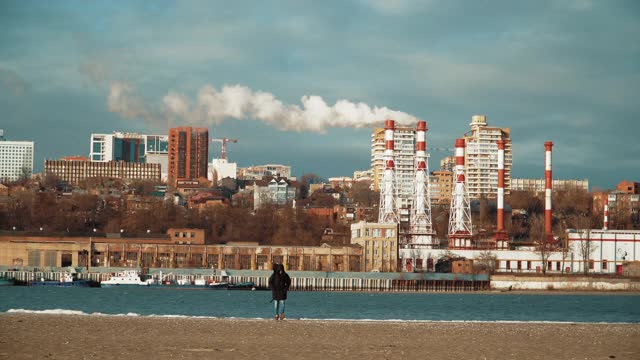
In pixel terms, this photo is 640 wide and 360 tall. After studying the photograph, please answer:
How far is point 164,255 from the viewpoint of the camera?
417 feet

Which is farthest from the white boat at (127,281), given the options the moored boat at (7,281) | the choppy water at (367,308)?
the choppy water at (367,308)

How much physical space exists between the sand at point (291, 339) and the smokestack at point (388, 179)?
91.7 m

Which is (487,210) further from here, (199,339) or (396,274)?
(199,339)

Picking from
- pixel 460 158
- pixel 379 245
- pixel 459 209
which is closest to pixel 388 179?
pixel 460 158

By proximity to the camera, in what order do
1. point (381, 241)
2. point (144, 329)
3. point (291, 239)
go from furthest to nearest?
point (291, 239) < point (381, 241) < point (144, 329)

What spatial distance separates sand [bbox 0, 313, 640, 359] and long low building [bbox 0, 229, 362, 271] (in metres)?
87.3

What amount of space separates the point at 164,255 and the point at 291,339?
98.7 meters

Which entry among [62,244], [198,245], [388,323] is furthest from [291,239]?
[388,323]

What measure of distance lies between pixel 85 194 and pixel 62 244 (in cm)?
6046

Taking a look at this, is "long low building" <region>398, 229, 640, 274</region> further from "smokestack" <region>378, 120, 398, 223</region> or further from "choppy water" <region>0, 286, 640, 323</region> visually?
"choppy water" <region>0, 286, 640, 323</region>

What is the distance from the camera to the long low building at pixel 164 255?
406 feet

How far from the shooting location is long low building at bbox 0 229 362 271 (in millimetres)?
123812

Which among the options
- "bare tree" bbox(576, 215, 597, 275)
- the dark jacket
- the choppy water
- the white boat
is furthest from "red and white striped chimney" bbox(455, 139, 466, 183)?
the dark jacket

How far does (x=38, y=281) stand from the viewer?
112625 mm
